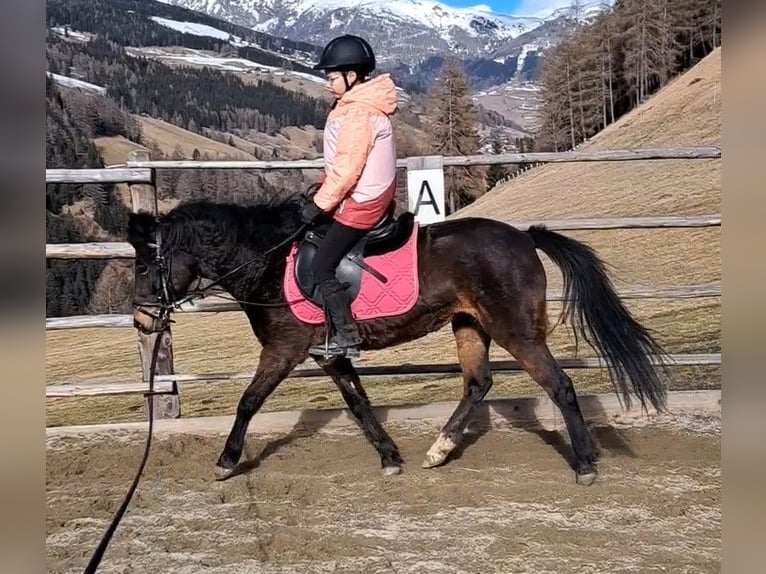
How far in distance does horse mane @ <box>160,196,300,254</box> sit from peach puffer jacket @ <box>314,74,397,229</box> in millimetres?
411

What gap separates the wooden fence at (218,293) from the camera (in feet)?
15.5

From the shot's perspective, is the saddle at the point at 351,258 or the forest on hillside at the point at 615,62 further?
the forest on hillside at the point at 615,62

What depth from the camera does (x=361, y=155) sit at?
11.7 ft

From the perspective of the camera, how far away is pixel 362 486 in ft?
13.3

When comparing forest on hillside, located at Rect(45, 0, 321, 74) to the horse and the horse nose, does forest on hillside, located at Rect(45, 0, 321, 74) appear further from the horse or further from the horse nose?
the horse nose

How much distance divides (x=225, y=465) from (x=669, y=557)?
2400 millimetres

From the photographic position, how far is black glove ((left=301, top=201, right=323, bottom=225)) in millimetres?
3774

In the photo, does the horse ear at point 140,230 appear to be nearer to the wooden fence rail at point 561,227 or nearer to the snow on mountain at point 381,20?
the wooden fence rail at point 561,227

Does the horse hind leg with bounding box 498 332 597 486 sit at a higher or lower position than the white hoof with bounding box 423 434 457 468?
higher

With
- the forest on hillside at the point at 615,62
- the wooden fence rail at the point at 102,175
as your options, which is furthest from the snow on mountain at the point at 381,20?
the wooden fence rail at the point at 102,175

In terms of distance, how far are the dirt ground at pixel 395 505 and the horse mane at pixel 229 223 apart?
1406 mm

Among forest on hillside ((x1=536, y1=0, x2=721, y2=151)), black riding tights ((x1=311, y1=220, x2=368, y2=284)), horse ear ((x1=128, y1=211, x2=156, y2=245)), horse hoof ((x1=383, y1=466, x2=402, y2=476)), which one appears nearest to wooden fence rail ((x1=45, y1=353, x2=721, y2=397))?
horse hoof ((x1=383, y1=466, x2=402, y2=476))

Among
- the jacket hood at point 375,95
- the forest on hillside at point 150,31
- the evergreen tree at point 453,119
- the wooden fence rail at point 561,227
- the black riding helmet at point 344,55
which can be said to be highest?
the forest on hillside at point 150,31
